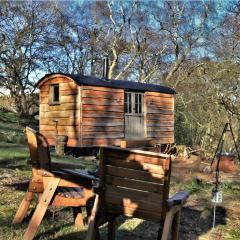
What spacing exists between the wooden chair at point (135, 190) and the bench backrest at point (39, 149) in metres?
0.76

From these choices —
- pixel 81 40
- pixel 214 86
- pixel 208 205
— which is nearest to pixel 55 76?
pixel 214 86

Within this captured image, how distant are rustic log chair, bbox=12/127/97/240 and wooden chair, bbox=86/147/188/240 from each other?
1.78ft

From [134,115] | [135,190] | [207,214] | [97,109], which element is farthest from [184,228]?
[134,115]

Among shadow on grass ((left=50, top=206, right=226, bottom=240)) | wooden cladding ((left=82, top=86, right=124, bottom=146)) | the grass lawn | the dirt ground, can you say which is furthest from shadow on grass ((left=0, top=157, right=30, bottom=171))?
wooden cladding ((left=82, top=86, right=124, bottom=146))

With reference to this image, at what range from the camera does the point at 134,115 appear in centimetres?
1705

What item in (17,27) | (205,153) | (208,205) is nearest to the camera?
(208,205)

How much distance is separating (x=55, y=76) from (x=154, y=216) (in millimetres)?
12793

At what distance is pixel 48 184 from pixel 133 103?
42.3 ft

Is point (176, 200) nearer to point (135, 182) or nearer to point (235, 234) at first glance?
point (135, 182)

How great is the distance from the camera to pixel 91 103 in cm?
1523

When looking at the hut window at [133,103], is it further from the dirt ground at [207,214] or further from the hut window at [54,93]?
the dirt ground at [207,214]

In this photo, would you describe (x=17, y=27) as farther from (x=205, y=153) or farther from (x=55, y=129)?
(x=205, y=153)

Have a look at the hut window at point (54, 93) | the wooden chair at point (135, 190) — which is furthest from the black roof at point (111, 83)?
the wooden chair at point (135, 190)

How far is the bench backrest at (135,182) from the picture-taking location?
3570 mm
